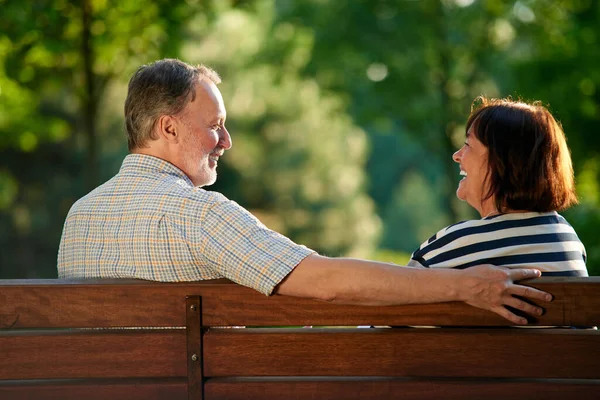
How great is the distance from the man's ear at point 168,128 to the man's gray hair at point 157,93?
0.02 m

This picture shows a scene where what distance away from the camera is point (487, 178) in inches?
125

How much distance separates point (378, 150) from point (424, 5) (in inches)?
1464

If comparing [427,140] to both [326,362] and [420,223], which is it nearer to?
[326,362]

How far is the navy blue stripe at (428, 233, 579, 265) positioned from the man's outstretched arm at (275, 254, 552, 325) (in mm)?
221

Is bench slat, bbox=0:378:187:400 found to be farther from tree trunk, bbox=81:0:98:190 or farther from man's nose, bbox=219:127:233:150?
tree trunk, bbox=81:0:98:190

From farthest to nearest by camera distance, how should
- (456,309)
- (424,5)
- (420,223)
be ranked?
(420,223), (424,5), (456,309)

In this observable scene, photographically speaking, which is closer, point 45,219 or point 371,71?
point 371,71

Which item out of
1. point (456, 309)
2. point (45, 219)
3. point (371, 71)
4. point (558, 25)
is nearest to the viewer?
point (456, 309)

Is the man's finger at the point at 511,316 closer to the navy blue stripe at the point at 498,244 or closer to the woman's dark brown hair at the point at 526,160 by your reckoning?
the navy blue stripe at the point at 498,244

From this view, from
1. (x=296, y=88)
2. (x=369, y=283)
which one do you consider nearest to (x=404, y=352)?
(x=369, y=283)

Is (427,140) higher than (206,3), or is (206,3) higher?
(206,3)

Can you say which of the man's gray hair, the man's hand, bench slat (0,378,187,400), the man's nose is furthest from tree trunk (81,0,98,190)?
the man's hand

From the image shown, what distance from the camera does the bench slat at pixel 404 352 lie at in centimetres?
261

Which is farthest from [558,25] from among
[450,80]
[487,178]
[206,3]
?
[487,178]
